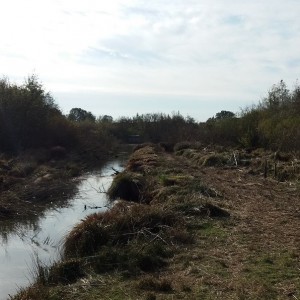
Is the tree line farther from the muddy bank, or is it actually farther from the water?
the water

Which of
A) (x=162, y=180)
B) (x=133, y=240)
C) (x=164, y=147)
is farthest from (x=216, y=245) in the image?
(x=164, y=147)

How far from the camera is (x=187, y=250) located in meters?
9.47

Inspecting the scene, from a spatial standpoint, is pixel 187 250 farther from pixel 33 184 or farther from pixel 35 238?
pixel 33 184

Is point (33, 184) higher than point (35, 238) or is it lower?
higher

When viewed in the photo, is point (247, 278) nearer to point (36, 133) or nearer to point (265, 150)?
point (265, 150)

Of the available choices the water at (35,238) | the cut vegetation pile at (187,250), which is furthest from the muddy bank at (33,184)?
the cut vegetation pile at (187,250)

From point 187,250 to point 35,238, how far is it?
20.2 ft

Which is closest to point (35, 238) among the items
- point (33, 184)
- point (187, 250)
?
point (187, 250)

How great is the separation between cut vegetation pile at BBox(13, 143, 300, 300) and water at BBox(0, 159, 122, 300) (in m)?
1.09

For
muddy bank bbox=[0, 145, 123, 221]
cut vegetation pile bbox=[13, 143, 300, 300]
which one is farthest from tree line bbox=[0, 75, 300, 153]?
cut vegetation pile bbox=[13, 143, 300, 300]

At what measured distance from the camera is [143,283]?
743 cm

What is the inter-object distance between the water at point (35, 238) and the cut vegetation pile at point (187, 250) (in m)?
1.09

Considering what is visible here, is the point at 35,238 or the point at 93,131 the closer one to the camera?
the point at 35,238

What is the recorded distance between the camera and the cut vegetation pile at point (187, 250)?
286 inches
